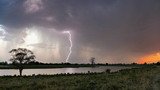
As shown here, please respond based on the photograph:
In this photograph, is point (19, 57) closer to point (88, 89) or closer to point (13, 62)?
point (13, 62)

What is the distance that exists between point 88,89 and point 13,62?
76.0 metres

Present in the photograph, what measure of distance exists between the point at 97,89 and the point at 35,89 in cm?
680

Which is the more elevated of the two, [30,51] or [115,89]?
[30,51]

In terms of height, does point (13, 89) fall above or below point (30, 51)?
below

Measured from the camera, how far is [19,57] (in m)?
108

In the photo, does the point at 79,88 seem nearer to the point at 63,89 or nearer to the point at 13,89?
the point at 63,89

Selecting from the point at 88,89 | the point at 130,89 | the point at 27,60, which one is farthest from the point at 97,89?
the point at 27,60

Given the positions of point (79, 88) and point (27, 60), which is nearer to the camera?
point (79, 88)

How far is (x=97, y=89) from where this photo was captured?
34688mm

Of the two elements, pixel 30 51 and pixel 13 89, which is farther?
pixel 30 51

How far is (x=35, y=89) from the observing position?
35.9 meters

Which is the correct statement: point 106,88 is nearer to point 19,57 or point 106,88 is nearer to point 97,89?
point 97,89

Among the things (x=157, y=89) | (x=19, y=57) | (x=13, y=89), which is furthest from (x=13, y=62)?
(x=157, y=89)

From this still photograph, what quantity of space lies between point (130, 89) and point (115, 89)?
66.7 inches
